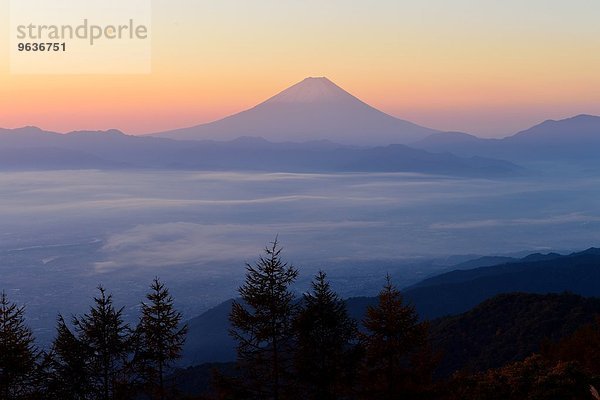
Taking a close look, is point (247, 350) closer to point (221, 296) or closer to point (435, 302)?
point (435, 302)

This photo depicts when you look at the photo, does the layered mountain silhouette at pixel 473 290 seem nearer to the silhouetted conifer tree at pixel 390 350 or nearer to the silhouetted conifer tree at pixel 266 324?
the silhouetted conifer tree at pixel 390 350

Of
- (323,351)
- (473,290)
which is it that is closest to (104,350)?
(323,351)

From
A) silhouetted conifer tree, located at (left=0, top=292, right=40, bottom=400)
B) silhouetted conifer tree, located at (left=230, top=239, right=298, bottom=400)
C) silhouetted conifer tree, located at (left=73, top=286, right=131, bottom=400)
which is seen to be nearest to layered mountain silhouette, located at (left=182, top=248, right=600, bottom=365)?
silhouetted conifer tree, located at (left=0, top=292, right=40, bottom=400)

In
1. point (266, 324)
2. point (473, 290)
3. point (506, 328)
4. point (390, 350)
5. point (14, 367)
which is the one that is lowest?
point (473, 290)

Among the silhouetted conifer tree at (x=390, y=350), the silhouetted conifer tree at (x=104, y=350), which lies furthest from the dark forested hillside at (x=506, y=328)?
the silhouetted conifer tree at (x=104, y=350)

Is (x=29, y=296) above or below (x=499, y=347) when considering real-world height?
below

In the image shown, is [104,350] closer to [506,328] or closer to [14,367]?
[14,367]

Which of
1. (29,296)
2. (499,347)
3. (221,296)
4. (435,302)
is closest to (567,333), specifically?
(499,347)
